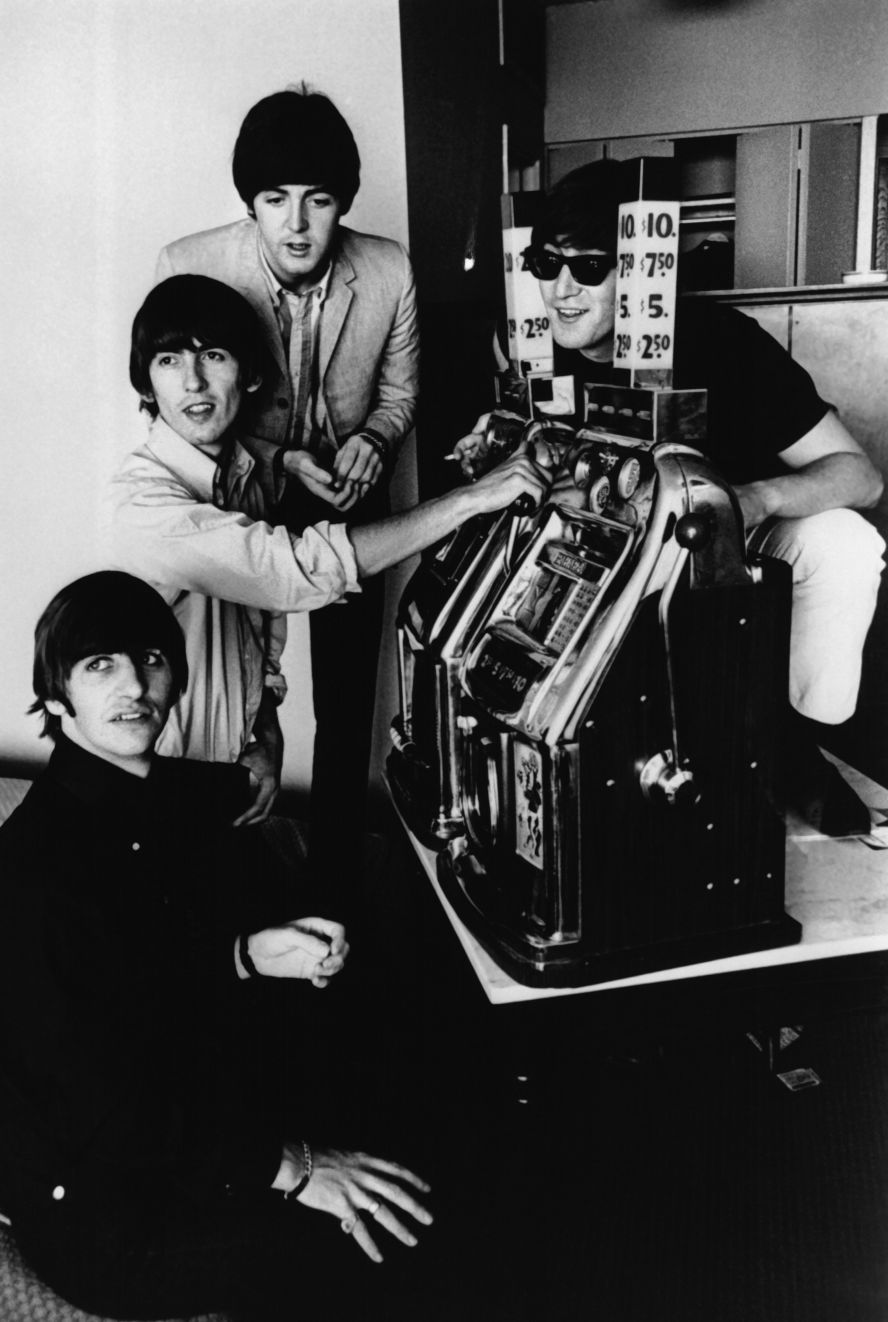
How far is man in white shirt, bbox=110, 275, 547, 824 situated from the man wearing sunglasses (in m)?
0.30

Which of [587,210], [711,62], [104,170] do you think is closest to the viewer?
[587,210]

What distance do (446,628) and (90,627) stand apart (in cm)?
57

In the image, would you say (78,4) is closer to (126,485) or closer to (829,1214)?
(126,485)

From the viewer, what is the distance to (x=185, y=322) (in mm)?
2076

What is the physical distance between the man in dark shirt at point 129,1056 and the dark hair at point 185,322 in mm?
609

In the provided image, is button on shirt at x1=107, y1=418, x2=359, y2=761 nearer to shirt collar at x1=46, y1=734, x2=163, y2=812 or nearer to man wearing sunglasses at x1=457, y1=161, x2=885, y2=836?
man wearing sunglasses at x1=457, y1=161, x2=885, y2=836

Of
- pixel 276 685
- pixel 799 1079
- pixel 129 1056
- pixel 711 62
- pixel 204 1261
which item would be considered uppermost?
pixel 711 62

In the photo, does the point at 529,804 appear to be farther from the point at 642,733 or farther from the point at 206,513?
the point at 206,513

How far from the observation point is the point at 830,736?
2.39 m

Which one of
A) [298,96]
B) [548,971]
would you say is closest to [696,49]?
[298,96]

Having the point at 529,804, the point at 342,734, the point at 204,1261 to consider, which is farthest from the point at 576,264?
the point at 204,1261

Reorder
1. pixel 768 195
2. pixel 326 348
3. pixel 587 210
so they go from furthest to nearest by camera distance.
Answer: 1. pixel 768 195
2. pixel 326 348
3. pixel 587 210

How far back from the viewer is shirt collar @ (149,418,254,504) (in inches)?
83.5

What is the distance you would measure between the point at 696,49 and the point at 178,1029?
174 inches
